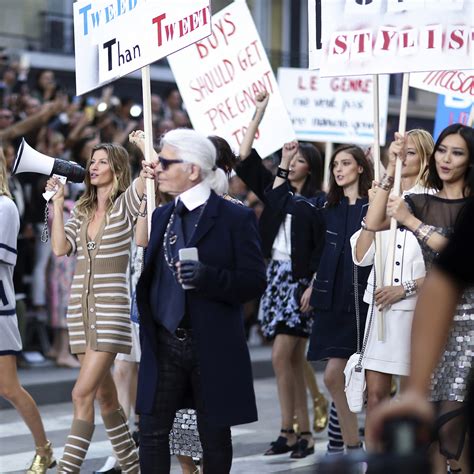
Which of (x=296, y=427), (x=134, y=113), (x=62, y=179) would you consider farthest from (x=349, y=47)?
(x=134, y=113)

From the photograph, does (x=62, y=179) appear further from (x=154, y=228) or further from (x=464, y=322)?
(x=464, y=322)

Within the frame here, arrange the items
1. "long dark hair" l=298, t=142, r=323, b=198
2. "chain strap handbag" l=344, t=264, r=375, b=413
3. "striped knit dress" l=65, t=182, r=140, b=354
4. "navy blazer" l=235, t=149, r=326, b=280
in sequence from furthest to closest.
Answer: "long dark hair" l=298, t=142, r=323, b=198 < "navy blazer" l=235, t=149, r=326, b=280 < "striped knit dress" l=65, t=182, r=140, b=354 < "chain strap handbag" l=344, t=264, r=375, b=413

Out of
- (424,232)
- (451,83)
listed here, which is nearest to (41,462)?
(424,232)

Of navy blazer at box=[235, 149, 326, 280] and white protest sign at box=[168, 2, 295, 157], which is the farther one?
white protest sign at box=[168, 2, 295, 157]

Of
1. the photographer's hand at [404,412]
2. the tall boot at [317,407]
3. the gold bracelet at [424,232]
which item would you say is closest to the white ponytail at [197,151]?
the gold bracelet at [424,232]

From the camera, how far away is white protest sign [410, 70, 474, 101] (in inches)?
356

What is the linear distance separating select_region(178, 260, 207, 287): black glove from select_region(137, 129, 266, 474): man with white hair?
5.7 inches

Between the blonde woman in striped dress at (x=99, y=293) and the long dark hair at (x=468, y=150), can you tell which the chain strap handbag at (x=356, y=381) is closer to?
the long dark hair at (x=468, y=150)

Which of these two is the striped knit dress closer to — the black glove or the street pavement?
the street pavement

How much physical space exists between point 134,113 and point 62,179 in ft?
20.1

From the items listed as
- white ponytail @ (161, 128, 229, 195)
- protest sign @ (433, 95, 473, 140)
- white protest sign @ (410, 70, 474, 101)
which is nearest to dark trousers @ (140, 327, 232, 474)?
white ponytail @ (161, 128, 229, 195)

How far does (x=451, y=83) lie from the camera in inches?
360

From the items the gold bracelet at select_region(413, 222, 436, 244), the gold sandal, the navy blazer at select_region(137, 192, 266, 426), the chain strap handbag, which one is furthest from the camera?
the gold sandal

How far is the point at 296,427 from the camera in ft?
30.0
